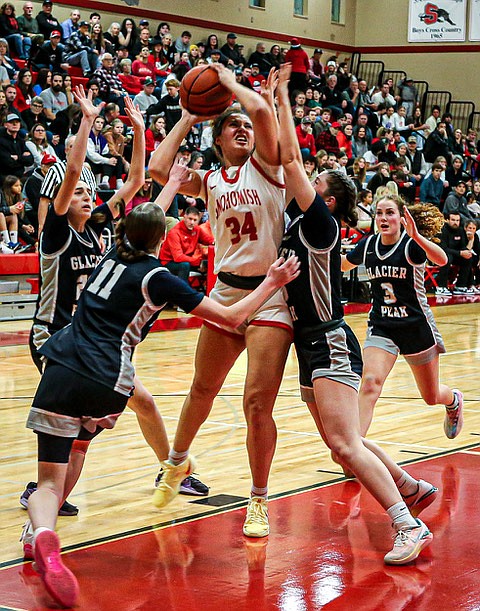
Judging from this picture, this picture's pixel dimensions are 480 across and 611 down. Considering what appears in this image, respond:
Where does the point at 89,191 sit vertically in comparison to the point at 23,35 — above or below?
below

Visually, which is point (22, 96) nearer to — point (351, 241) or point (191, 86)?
point (351, 241)

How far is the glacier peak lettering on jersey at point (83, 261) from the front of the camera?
15.6 ft

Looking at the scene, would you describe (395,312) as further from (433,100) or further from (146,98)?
(433,100)

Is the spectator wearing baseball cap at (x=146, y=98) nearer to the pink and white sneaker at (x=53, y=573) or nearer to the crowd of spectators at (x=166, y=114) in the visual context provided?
the crowd of spectators at (x=166, y=114)

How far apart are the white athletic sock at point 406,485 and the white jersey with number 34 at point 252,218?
1.12 metres

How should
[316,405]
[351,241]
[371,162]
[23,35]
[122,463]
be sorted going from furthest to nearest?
[371,162]
[23,35]
[351,241]
[122,463]
[316,405]

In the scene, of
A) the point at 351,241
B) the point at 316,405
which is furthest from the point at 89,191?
the point at 351,241

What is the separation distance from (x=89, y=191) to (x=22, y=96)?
11421 mm

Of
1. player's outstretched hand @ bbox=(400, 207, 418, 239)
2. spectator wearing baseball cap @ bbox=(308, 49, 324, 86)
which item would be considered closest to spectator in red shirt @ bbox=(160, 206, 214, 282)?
player's outstretched hand @ bbox=(400, 207, 418, 239)

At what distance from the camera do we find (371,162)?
20484mm

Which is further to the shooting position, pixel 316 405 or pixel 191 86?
pixel 191 86

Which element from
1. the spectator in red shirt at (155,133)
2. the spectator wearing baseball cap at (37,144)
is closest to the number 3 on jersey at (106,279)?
the spectator wearing baseball cap at (37,144)

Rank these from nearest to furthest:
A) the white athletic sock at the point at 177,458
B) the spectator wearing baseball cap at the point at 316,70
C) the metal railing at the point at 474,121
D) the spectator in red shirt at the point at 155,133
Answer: the white athletic sock at the point at 177,458, the spectator in red shirt at the point at 155,133, the spectator wearing baseball cap at the point at 316,70, the metal railing at the point at 474,121

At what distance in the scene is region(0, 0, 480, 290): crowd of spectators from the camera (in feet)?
46.3
